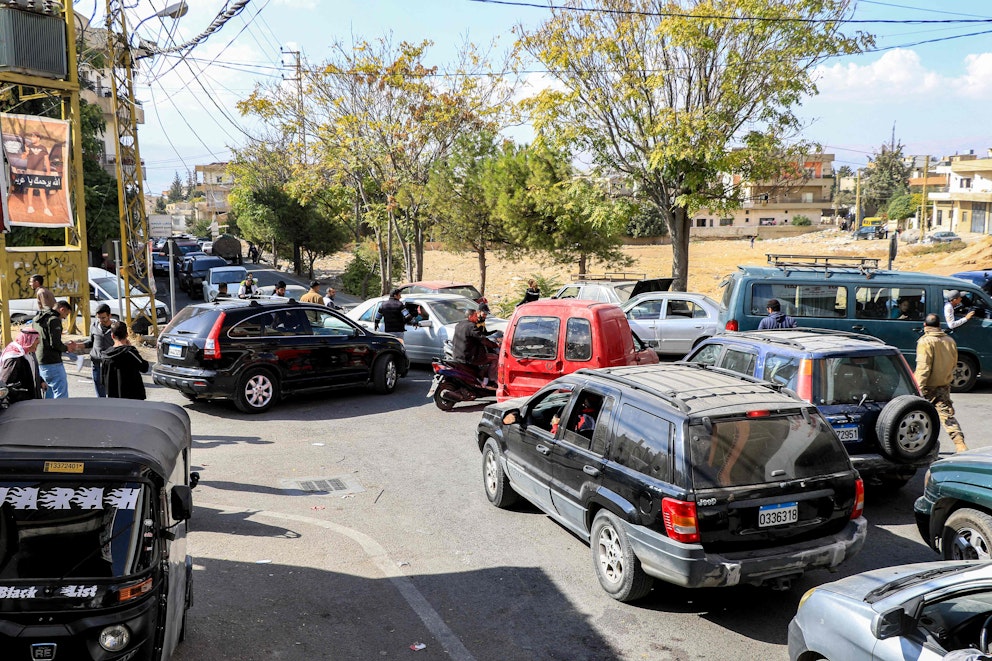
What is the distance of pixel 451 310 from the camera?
56.0 ft

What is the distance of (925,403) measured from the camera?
314 inches

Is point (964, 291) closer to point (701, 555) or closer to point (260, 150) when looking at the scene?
point (701, 555)

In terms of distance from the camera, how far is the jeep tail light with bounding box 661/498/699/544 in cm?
560

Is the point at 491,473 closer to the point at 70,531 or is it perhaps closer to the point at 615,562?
the point at 615,562

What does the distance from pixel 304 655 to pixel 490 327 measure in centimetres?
1242

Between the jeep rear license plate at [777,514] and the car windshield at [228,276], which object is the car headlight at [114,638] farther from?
the car windshield at [228,276]

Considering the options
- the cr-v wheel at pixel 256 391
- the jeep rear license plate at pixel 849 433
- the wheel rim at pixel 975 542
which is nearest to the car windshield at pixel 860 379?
the jeep rear license plate at pixel 849 433

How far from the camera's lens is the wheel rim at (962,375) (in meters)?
14.3

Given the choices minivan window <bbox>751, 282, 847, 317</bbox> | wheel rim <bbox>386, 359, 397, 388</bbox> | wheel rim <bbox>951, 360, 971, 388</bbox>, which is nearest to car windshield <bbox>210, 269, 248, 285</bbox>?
wheel rim <bbox>386, 359, 397, 388</bbox>

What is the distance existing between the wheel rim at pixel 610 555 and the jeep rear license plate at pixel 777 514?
106 centimetres

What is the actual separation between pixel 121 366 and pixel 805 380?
7.27 meters

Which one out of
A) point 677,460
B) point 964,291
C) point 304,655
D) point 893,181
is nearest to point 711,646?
point 677,460

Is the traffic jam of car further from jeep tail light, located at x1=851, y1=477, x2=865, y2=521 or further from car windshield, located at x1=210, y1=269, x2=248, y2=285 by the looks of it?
car windshield, located at x1=210, y1=269, x2=248, y2=285

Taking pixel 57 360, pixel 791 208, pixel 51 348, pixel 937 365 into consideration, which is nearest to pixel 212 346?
pixel 57 360
